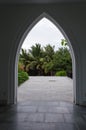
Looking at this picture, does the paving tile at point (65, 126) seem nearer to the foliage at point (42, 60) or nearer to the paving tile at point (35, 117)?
the paving tile at point (35, 117)

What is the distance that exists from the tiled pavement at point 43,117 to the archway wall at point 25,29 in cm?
64

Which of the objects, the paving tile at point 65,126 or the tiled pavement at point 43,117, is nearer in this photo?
the paving tile at point 65,126

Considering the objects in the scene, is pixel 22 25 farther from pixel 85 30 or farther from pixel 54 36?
pixel 54 36

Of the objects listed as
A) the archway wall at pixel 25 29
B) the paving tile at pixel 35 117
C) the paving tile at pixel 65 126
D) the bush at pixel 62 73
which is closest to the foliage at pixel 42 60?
the bush at pixel 62 73

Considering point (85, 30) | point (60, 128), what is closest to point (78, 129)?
point (60, 128)

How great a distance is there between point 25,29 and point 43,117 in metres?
2.72

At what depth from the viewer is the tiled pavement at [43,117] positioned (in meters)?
4.07

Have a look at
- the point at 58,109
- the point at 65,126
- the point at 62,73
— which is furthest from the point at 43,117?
the point at 62,73

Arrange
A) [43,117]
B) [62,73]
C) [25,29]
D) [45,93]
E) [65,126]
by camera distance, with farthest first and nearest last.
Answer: [62,73]
[45,93]
[25,29]
[43,117]
[65,126]

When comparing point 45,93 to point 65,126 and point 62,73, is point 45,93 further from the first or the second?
point 62,73

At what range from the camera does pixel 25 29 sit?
628 cm

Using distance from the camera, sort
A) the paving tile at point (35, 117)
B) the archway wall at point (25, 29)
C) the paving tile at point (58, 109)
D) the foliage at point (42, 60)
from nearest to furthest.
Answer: the paving tile at point (35, 117)
the paving tile at point (58, 109)
the archway wall at point (25, 29)
the foliage at point (42, 60)

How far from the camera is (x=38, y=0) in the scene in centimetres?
597

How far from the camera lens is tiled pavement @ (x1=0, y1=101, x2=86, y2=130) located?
407 cm
